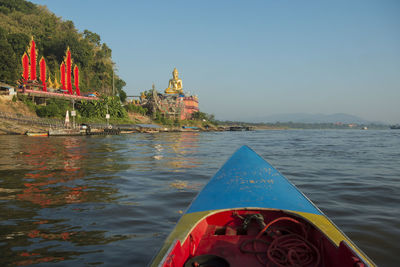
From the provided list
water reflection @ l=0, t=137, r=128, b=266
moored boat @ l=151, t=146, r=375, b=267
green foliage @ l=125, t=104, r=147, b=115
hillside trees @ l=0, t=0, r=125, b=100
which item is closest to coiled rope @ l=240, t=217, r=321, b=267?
moored boat @ l=151, t=146, r=375, b=267

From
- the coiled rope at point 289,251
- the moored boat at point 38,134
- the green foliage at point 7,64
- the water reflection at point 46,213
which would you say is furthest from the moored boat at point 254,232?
the green foliage at point 7,64

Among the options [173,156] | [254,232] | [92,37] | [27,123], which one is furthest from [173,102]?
[254,232]

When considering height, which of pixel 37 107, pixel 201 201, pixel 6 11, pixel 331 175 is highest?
pixel 6 11

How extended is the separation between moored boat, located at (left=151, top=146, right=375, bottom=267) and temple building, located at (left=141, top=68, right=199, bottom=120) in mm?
63026

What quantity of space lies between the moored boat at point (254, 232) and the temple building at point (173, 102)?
63.0 meters

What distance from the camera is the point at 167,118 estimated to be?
228ft

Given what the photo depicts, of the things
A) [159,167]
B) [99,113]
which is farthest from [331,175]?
[99,113]

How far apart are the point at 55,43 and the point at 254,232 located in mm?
62643

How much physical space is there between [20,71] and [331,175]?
1866 inches

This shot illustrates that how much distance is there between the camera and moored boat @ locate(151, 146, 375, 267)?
2.64m

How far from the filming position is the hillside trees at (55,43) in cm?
5164

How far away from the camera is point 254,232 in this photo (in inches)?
133

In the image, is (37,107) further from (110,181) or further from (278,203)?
(278,203)

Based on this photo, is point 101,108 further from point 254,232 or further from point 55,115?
point 254,232
